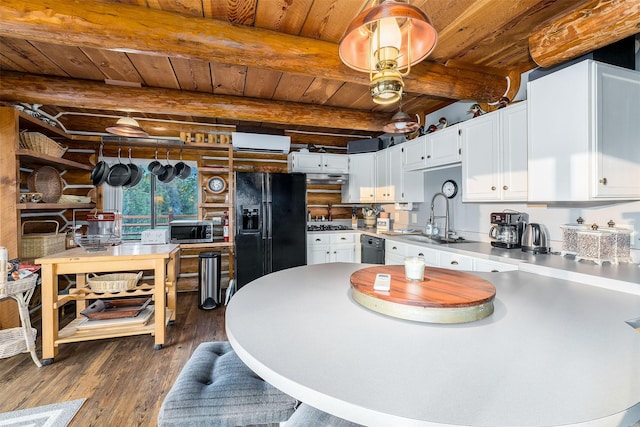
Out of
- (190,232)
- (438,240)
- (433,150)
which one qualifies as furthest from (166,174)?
(438,240)

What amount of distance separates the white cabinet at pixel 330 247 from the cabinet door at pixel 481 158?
195 cm

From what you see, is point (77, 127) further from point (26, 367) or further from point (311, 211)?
point (311, 211)

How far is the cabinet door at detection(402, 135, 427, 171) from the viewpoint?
3.52 m

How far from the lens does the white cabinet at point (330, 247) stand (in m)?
4.38

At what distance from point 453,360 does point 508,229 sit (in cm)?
231

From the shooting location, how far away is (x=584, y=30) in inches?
69.5

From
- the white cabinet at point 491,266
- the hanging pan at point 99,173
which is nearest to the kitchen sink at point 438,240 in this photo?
the white cabinet at point 491,266

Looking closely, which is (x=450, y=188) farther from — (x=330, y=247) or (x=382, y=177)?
(x=330, y=247)

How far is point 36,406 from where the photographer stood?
1858mm

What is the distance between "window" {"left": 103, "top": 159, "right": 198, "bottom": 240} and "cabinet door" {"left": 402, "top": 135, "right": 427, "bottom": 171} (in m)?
3.14

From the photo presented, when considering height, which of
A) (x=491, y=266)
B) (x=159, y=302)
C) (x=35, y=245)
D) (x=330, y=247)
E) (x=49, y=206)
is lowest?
(x=159, y=302)

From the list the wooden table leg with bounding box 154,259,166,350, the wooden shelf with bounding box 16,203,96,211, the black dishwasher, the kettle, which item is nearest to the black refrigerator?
the black dishwasher

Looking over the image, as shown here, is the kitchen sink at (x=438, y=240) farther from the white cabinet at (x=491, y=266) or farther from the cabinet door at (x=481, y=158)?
the white cabinet at (x=491, y=266)

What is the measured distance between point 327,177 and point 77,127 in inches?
139
